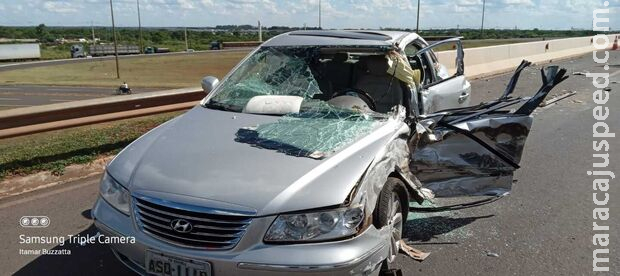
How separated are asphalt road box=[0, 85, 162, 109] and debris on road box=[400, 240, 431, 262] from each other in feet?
109

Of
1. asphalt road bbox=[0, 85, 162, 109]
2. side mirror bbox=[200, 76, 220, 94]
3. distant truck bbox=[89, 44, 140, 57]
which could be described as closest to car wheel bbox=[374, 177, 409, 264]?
side mirror bbox=[200, 76, 220, 94]

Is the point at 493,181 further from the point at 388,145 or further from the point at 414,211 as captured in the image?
the point at 388,145

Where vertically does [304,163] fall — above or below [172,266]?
above

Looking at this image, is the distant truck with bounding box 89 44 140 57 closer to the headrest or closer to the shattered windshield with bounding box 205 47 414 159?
the shattered windshield with bounding box 205 47 414 159

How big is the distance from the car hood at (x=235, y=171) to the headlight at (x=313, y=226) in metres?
0.05

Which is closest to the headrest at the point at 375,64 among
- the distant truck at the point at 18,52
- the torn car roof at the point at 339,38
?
the torn car roof at the point at 339,38

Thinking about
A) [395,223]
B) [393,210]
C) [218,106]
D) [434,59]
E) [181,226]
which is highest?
[434,59]

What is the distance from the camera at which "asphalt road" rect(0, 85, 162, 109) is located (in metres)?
34.3

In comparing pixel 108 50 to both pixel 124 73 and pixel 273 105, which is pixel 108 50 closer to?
pixel 124 73

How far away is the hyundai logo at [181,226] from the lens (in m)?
2.56

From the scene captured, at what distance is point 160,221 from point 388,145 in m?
1.46

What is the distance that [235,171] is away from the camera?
2754 mm

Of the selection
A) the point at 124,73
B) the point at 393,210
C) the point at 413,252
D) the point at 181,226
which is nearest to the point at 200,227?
the point at 181,226

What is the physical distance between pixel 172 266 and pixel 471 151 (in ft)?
8.64
